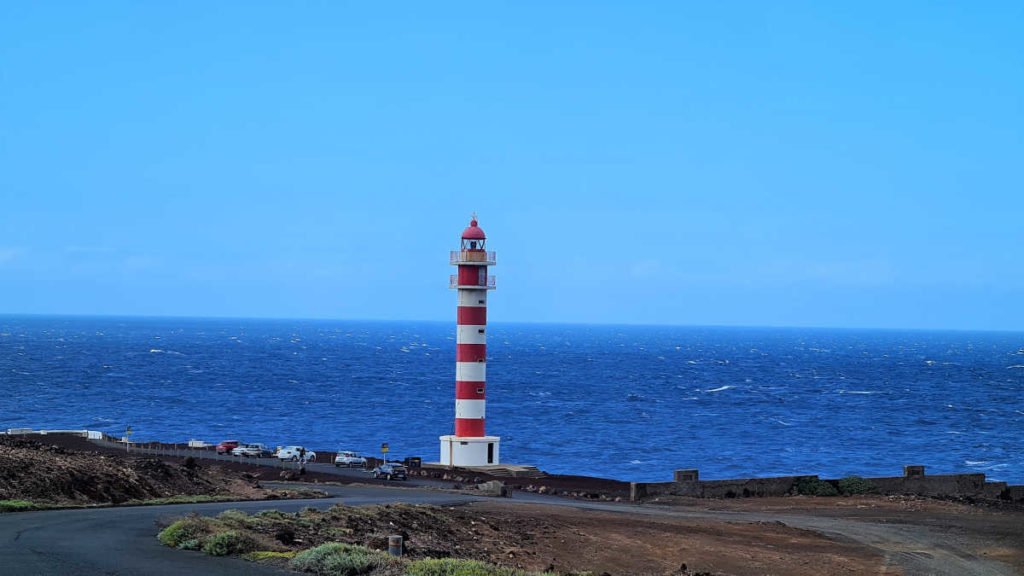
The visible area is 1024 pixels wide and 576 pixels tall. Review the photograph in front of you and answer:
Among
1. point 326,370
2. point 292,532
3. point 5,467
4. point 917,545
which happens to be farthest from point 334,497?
point 326,370

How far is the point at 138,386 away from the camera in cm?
11850

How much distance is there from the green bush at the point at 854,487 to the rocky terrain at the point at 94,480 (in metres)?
19.6

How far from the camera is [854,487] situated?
4516 centimetres

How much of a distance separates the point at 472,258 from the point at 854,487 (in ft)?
51.3

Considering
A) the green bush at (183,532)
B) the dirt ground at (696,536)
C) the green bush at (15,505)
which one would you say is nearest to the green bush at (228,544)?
the green bush at (183,532)

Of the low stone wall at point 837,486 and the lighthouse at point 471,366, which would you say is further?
the lighthouse at point 471,366

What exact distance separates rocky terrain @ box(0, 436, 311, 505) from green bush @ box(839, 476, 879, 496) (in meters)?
19.6

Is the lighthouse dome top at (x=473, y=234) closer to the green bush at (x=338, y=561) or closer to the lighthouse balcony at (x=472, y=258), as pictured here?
the lighthouse balcony at (x=472, y=258)

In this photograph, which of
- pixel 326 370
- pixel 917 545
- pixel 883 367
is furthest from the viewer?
pixel 883 367

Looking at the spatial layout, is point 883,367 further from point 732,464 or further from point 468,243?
point 468,243

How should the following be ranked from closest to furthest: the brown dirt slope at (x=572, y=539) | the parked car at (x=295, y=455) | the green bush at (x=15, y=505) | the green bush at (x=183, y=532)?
the green bush at (x=183, y=532)
the brown dirt slope at (x=572, y=539)
the green bush at (x=15, y=505)
the parked car at (x=295, y=455)

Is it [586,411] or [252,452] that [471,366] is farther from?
[586,411]

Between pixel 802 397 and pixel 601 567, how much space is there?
94.0m

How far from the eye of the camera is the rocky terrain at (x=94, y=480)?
102 ft
